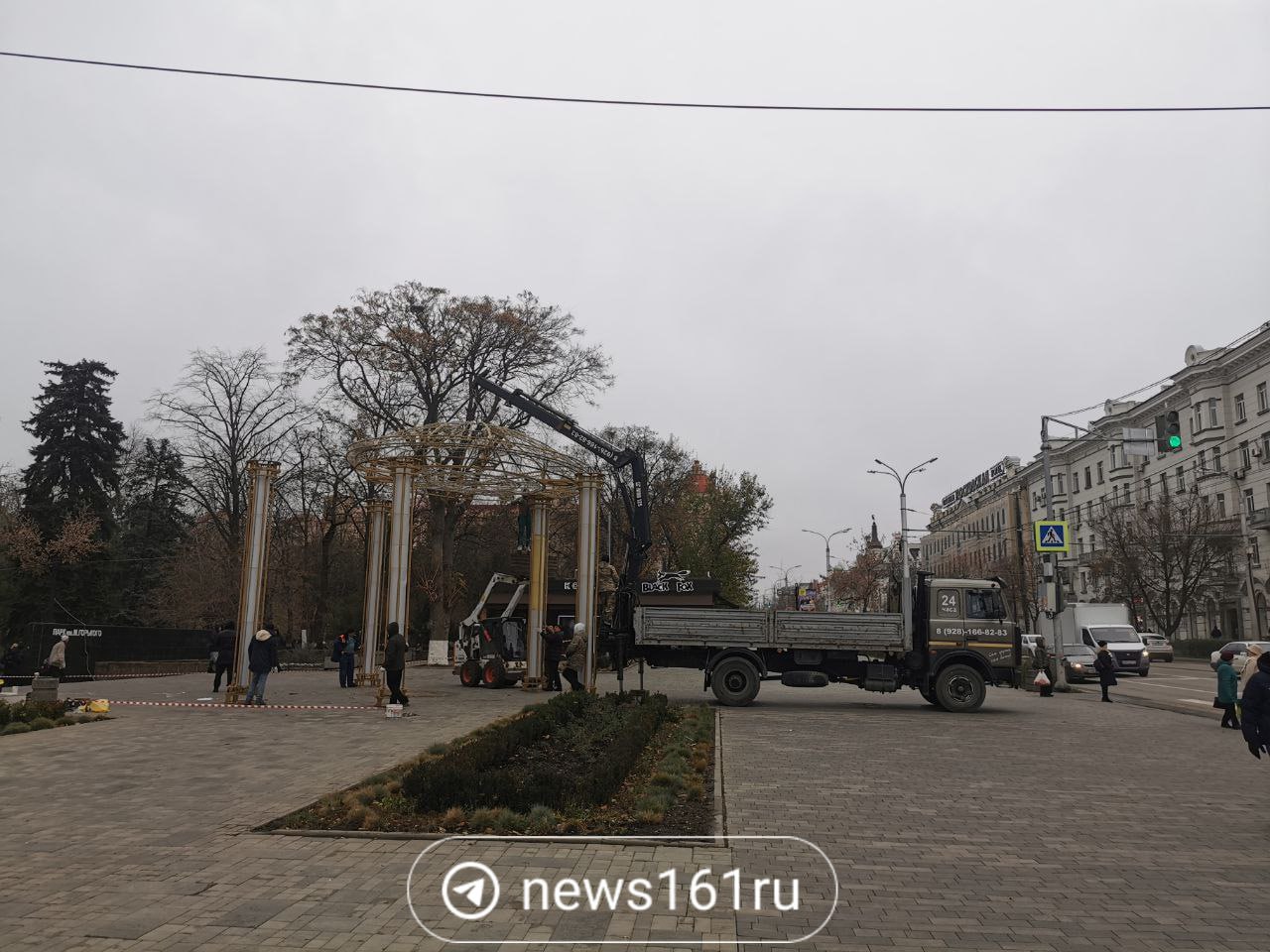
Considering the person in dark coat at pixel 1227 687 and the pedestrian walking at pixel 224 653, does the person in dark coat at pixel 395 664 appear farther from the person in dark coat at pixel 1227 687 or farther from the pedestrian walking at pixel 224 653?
the person in dark coat at pixel 1227 687

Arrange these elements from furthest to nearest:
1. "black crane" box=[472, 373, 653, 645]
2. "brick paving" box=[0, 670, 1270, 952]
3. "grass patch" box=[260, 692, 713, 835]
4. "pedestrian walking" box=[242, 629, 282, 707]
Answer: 1. "black crane" box=[472, 373, 653, 645]
2. "pedestrian walking" box=[242, 629, 282, 707]
3. "grass patch" box=[260, 692, 713, 835]
4. "brick paving" box=[0, 670, 1270, 952]

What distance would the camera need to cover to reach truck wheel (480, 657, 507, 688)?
82.9ft

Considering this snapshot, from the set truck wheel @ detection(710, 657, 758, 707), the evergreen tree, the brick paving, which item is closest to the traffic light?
the brick paving

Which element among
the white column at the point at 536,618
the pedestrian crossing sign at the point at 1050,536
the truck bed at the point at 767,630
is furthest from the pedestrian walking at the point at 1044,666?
the white column at the point at 536,618

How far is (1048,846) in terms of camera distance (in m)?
7.44

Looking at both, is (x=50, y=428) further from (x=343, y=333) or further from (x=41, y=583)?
(x=343, y=333)

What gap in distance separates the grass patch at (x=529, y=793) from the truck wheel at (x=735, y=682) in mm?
8498

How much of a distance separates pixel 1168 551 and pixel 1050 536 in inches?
1092

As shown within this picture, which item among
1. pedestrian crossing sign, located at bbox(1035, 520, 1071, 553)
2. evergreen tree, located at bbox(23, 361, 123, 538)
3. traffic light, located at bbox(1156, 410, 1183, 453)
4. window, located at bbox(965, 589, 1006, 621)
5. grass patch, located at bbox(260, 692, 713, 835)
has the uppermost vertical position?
evergreen tree, located at bbox(23, 361, 123, 538)

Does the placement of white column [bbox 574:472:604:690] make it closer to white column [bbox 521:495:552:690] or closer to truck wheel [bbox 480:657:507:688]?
white column [bbox 521:495:552:690]

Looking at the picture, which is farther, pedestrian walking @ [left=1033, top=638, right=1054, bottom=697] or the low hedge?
pedestrian walking @ [left=1033, top=638, right=1054, bottom=697]

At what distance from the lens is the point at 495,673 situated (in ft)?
83.0

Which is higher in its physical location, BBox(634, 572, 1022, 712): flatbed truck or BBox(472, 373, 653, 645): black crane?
BBox(472, 373, 653, 645): black crane

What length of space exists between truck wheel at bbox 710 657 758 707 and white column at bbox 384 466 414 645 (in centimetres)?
696
